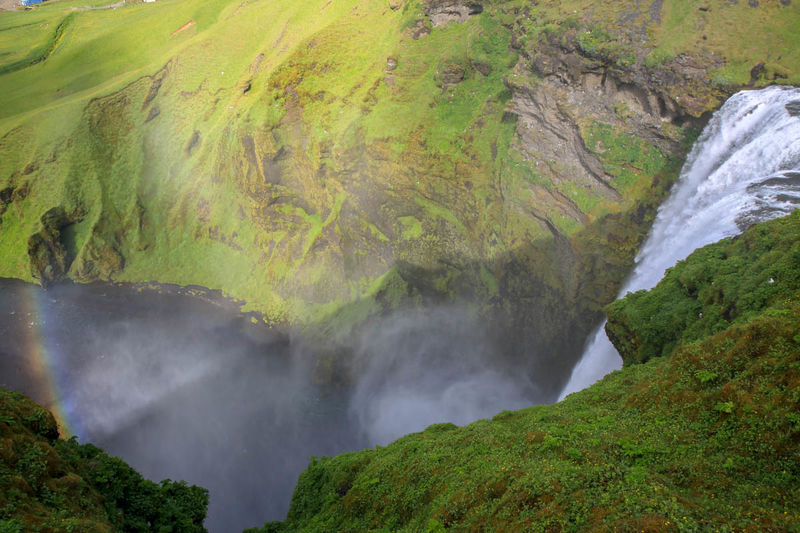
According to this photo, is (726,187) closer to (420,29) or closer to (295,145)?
(420,29)

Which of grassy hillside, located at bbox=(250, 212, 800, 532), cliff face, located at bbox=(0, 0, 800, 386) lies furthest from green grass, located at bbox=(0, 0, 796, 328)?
grassy hillside, located at bbox=(250, 212, 800, 532)

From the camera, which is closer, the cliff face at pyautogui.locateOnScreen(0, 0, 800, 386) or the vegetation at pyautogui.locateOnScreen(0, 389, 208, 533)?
the vegetation at pyautogui.locateOnScreen(0, 389, 208, 533)

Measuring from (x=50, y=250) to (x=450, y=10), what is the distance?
154 feet

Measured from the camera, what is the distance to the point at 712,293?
1331 cm

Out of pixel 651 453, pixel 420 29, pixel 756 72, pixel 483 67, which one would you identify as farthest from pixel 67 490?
pixel 420 29

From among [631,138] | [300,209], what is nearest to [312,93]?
[300,209]

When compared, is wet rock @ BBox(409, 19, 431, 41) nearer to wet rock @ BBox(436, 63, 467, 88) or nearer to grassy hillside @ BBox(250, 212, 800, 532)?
wet rock @ BBox(436, 63, 467, 88)

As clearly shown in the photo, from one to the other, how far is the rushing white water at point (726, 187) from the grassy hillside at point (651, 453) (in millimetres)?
4028

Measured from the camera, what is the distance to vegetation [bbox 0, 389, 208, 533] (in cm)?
807

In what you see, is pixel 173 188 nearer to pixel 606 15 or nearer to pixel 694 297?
pixel 606 15

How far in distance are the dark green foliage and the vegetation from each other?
14.8 meters

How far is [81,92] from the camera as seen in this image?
54375mm

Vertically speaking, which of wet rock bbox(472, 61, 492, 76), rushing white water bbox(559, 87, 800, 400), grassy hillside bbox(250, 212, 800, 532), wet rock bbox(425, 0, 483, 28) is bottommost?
grassy hillside bbox(250, 212, 800, 532)

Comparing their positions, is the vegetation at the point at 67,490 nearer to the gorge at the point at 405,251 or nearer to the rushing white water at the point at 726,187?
the gorge at the point at 405,251
